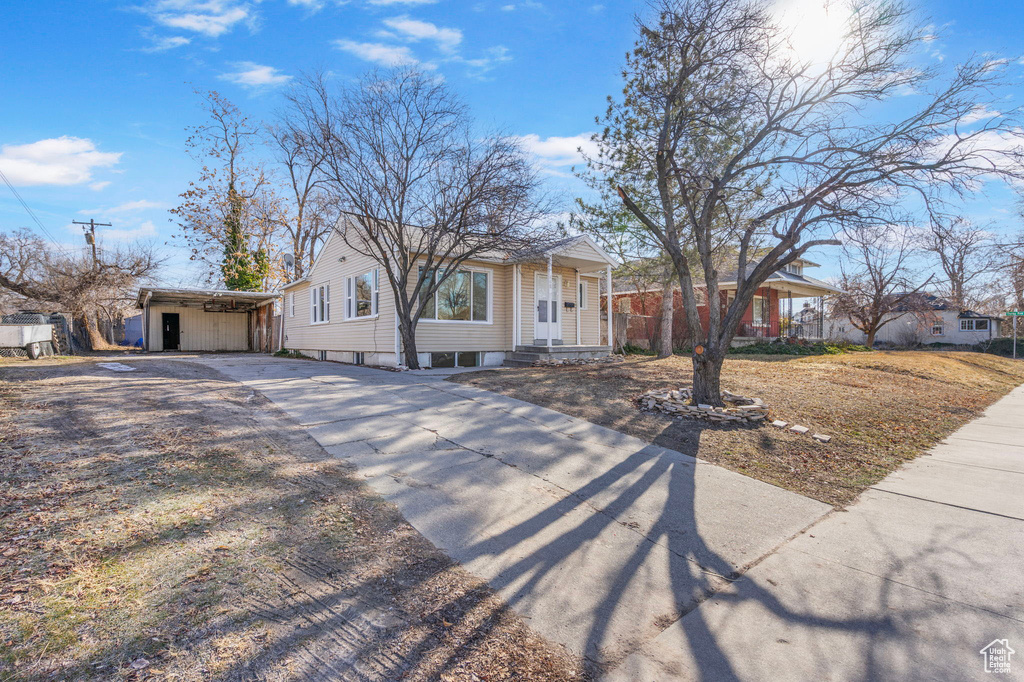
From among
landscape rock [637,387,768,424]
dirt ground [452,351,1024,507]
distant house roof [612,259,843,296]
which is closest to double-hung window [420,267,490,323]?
dirt ground [452,351,1024,507]

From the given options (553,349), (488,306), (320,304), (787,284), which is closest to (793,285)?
(787,284)

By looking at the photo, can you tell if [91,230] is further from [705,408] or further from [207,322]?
[705,408]

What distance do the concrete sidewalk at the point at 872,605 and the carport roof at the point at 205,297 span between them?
2183 cm

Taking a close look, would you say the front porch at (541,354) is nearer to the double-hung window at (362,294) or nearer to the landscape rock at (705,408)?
the double-hung window at (362,294)

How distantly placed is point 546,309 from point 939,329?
105ft

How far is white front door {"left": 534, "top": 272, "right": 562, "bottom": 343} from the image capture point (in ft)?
48.8

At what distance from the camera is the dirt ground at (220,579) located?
2018mm

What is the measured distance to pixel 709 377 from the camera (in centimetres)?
736

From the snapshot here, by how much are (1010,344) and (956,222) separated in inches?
1156

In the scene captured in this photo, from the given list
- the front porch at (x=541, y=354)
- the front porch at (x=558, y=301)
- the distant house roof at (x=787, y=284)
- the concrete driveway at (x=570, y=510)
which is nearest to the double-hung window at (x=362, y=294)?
the front porch at (x=558, y=301)

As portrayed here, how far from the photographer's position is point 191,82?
22375mm

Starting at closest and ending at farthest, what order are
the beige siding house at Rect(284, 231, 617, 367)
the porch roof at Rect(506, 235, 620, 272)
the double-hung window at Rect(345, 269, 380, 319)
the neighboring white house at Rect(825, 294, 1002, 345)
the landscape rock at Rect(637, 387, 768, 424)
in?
the landscape rock at Rect(637, 387, 768, 424), the porch roof at Rect(506, 235, 620, 272), the beige siding house at Rect(284, 231, 617, 367), the double-hung window at Rect(345, 269, 380, 319), the neighboring white house at Rect(825, 294, 1002, 345)

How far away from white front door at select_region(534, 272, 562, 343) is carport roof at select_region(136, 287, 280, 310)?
508 inches

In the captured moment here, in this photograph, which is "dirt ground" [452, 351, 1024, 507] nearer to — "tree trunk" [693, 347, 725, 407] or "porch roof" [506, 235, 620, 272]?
"tree trunk" [693, 347, 725, 407]
